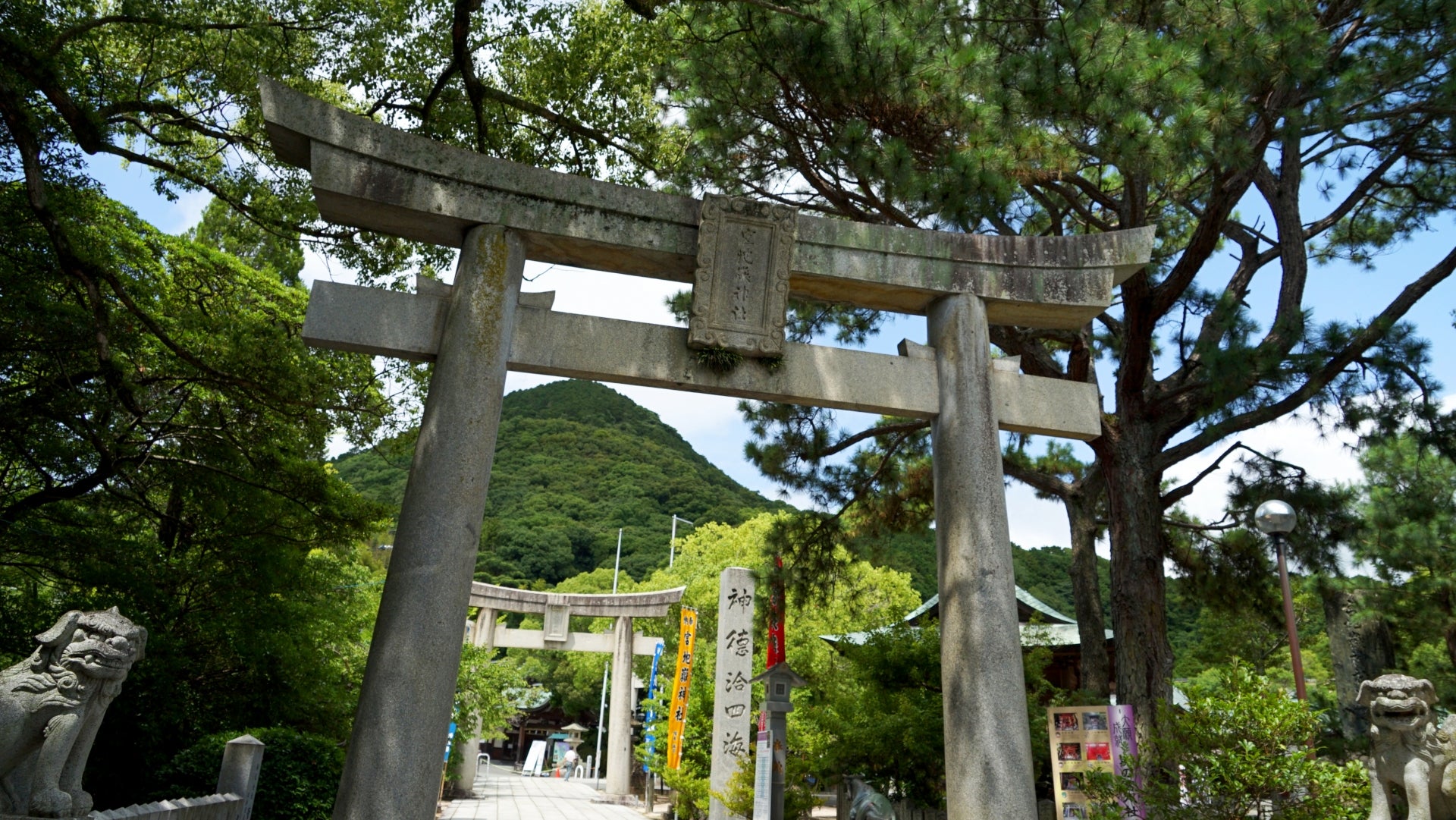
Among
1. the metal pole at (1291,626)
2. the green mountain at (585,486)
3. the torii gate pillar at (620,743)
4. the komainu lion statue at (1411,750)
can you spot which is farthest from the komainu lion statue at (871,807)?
the green mountain at (585,486)

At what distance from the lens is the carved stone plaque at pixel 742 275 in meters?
5.75

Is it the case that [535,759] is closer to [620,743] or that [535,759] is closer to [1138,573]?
[620,743]

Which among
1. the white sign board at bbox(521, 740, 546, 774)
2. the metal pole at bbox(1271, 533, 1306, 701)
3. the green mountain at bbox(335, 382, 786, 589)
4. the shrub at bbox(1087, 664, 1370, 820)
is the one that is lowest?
the white sign board at bbox(521, 740, 546, 774)

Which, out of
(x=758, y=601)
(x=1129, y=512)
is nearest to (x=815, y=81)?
(x=1129, y=512)

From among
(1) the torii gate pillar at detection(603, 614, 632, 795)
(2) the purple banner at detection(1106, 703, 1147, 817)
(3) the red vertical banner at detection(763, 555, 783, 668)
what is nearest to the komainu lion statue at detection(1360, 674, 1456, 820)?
(2) the purple banner at detection(1106, 703, 1147, 817)

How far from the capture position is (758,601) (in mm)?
14461

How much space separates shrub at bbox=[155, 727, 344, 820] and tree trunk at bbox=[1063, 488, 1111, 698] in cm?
768

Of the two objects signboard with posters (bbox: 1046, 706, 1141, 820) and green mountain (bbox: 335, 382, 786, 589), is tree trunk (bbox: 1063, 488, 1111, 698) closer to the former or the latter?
signboard with posters (bbox: 1046, 706, 1141, 820)

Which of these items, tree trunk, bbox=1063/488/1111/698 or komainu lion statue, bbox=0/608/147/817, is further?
tree trunk, bbox=1063/488/1111/698

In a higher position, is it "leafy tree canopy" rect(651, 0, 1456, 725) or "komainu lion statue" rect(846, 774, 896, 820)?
"leafy tree canopy" rect(651, 0, 1456, 725)

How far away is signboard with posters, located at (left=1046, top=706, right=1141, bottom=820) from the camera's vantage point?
784cm

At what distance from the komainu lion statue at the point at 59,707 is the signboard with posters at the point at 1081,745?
7198mm

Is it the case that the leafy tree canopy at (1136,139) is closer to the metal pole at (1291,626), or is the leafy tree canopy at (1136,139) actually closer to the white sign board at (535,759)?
the metal pole at (1291,626)

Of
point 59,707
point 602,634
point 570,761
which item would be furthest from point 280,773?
point 570,761
